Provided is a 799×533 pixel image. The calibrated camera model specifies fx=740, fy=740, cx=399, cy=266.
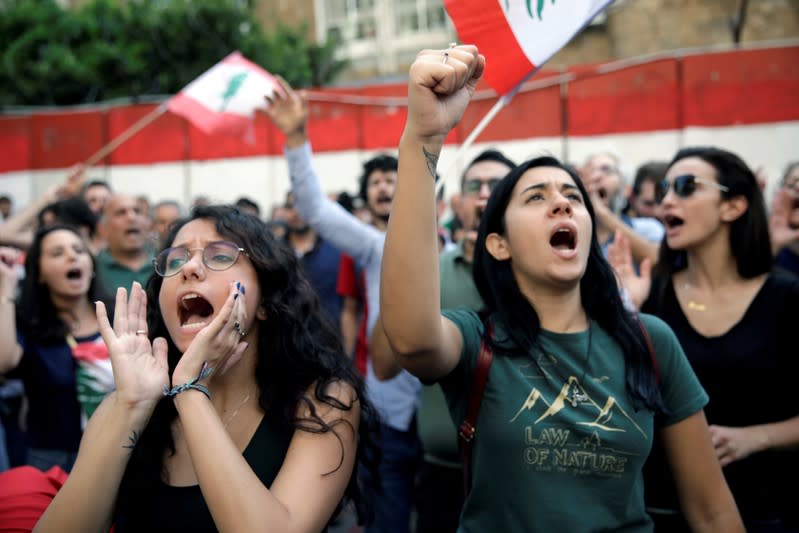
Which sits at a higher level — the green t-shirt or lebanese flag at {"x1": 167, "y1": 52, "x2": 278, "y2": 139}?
lebanese flag at {"x1": 167, "y1": 52, "x2": 278, "y2": 139}

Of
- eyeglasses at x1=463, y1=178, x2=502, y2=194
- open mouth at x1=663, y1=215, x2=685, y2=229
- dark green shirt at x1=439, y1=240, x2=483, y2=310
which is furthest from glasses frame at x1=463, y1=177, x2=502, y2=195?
open mouth at x1=663, y1=215, x2=685, y2=229

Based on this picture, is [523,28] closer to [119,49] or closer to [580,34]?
[580,34]

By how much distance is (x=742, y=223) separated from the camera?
120 inches

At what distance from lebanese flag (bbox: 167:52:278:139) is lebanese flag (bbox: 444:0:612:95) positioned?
9.92ft

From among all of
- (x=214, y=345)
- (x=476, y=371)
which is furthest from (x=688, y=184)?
(x=214, y=345)

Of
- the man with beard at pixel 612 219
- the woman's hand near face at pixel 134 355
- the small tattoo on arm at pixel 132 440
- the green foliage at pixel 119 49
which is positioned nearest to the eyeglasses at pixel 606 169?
the man with beard at pixel 612 219

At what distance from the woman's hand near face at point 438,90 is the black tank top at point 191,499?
96 cm

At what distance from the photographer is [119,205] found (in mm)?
5152

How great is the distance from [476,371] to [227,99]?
4.11 meters

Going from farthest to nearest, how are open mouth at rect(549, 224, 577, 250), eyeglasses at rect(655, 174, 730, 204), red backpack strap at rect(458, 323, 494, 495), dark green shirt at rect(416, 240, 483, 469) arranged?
1. dark green shirt at rect(416, 240, 483, 469)
2. eyeglasses at rect(655, 174, 730, 204)
3. open mouth at rect(549, 224, 577, 250)
4. red backpack strap at rect(458, 323, 494, 495)

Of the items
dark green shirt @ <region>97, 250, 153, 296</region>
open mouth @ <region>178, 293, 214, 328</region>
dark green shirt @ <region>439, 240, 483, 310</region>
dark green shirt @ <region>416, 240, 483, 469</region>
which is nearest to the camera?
open mouth @ <region>178, 293, 214, 328</region>

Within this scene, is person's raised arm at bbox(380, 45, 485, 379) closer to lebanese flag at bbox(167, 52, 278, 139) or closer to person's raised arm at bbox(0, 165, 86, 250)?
lebanese flag at bbox(167, 52, 278, 139)

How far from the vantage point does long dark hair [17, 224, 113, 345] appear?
11.8 feet

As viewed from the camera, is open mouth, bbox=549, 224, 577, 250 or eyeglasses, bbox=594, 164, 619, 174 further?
eyeglasses, bbox=594, 164, 619, 174
